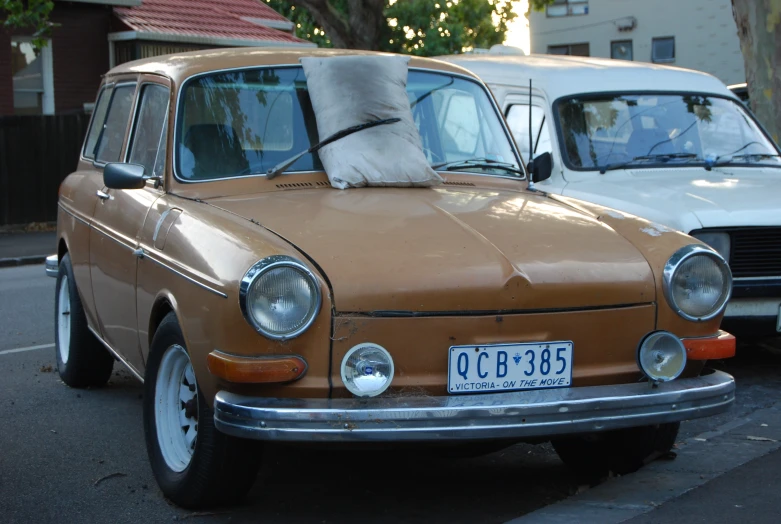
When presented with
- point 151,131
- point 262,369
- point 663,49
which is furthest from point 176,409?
point 663,49

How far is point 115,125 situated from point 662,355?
11.5 ft

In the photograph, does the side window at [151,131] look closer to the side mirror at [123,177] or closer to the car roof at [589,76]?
the side mirror at [123,177]

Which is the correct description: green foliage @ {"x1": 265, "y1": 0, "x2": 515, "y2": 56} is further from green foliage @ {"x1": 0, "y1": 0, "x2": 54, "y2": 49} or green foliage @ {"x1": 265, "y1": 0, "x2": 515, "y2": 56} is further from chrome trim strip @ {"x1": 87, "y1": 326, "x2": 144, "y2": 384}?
chrome trim strip @ {"x1": 87, "y1": 326, "x2": 144, "y2": 384}

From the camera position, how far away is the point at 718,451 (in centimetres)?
494

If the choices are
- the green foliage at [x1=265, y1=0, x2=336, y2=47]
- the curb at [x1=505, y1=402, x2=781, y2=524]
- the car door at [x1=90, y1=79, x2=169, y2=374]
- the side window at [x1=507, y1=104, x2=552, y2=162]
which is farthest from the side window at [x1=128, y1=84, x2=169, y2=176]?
the green foliage at [x1=265, y1=0, x2=336, y2=47]

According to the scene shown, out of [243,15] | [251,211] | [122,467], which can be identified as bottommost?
[122,467]

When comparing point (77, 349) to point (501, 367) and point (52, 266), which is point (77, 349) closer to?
point (52, 266)

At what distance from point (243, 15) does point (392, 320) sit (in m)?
23.3

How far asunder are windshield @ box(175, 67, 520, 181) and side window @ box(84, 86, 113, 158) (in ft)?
5.43

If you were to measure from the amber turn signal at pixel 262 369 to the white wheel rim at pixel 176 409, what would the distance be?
1.97ft

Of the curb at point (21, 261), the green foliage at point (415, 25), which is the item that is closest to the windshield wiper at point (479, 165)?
the curb at point (21, 261)

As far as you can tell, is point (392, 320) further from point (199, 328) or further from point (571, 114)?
point (571, 114)

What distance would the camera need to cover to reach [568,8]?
43.3m

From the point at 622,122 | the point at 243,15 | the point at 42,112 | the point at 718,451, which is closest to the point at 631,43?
the point at 243,15
